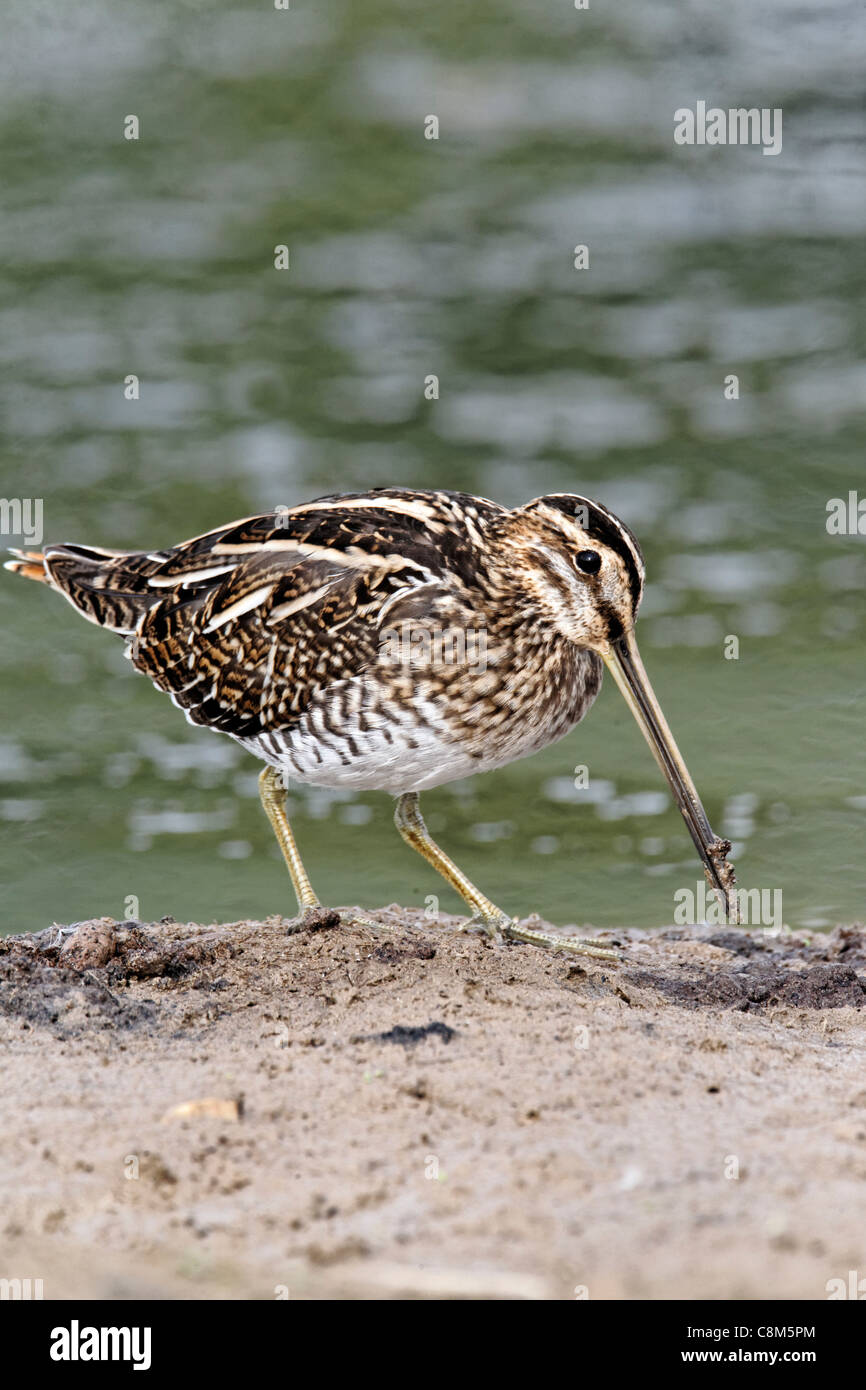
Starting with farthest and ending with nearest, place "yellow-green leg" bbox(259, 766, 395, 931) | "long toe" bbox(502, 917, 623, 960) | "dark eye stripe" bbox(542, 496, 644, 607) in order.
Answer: "long toe" bbox(502, 917, 623, 960)
"yellow-green leg" bbox(259, 766, 395, 931)
"dark eye stripe" bbox(542, 496, 644, 607)

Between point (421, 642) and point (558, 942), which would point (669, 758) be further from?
point (421, 642)

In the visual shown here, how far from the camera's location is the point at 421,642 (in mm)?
5656

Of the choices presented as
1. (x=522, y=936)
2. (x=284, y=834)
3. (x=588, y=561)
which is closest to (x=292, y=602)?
(x=284, y=834)

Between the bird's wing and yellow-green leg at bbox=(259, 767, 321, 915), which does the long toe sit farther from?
the bird's wing

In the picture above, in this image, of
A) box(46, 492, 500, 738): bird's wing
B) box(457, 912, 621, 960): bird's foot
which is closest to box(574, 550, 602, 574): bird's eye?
box(46, 492, 500, 738): bird's wing

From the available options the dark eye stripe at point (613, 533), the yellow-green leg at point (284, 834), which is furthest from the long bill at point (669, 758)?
the yellow-green leg at point (284, 834)

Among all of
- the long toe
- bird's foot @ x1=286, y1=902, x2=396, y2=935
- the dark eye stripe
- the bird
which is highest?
the dark eye stripe

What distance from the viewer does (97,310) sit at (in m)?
13.4

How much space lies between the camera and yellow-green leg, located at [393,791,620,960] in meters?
6.10

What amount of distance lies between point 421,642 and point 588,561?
693 millimetres

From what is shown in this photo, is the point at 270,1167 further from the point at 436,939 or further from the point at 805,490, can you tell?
the point at 805,490

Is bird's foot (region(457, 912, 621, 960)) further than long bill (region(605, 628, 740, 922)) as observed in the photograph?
Yes

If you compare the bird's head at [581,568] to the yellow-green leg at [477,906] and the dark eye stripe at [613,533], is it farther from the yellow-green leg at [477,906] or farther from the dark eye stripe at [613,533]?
the yellow-green leg at [477,906]

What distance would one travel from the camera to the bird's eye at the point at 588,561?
5641 millimetres
